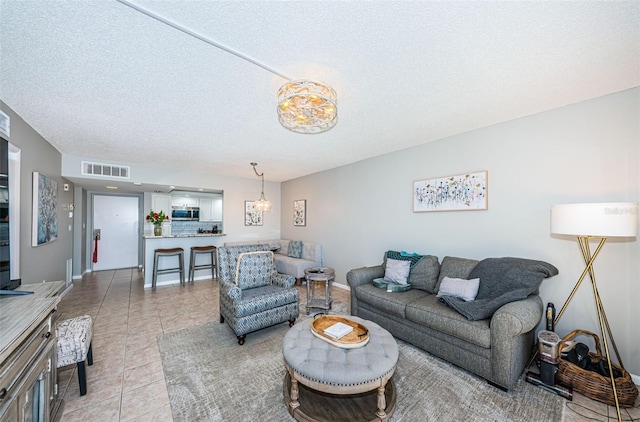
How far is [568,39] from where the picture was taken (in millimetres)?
1558

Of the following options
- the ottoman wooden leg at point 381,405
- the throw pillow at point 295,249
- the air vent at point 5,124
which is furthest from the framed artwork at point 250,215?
the ottoman wooden leg at point 381,405

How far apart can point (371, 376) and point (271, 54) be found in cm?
224

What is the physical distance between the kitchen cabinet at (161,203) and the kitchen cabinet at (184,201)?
0.42 feet

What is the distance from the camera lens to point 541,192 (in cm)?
261

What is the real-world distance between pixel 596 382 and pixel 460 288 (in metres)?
1.09

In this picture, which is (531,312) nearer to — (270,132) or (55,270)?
(270,132)

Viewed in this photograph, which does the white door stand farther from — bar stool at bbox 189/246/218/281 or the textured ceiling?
the textured ceiling

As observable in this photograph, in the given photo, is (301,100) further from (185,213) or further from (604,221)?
(185,213)

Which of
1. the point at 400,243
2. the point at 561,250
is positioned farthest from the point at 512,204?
the point at 400,243

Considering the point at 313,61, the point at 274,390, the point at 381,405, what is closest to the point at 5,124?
the point at 313,61

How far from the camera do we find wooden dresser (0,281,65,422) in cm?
109

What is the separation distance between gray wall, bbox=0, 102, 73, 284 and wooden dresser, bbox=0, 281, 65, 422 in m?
1.68

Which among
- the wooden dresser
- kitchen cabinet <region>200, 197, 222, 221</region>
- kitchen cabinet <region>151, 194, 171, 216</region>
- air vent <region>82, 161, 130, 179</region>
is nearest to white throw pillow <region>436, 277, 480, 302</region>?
the wooden dresser

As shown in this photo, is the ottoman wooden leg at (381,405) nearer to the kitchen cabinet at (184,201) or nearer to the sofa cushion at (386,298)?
the sofa cushion at (386,298)
